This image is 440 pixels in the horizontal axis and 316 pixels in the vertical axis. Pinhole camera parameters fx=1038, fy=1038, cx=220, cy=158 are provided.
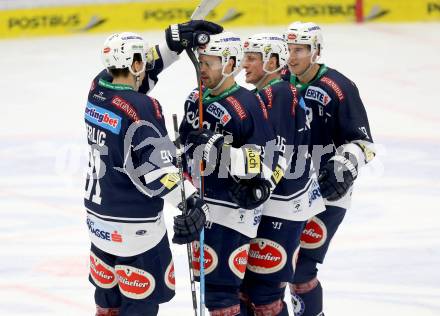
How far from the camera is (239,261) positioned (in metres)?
5.45

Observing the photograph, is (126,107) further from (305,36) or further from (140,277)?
(305,36)

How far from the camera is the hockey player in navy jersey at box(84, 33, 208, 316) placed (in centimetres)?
499

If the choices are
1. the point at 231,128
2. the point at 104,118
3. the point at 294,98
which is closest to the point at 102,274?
the point at 104,118

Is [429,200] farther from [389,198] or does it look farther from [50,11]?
[50,11]

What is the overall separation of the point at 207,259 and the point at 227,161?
56 cm

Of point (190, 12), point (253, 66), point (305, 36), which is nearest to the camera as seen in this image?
point (253, 66)

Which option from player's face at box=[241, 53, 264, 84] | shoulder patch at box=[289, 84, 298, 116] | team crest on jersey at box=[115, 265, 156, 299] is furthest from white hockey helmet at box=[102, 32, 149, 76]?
team crest on jersey at box=[115, 265, 156, 299]

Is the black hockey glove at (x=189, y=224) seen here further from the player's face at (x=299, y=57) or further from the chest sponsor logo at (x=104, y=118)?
the player's face at (x=299, y=57)

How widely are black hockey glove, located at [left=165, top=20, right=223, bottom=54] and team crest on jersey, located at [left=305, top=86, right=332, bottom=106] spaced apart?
778mm

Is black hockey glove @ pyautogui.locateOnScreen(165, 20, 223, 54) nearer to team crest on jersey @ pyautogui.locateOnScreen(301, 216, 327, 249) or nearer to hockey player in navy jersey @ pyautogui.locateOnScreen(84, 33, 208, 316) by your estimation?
hockey player in navy jersey @ pyautogui.locateOnScreen(84, 33, 208, 316)

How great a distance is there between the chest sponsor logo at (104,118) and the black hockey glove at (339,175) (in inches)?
54.4

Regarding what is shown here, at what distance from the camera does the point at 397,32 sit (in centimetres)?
1419

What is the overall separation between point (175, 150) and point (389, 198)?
12.6 feet

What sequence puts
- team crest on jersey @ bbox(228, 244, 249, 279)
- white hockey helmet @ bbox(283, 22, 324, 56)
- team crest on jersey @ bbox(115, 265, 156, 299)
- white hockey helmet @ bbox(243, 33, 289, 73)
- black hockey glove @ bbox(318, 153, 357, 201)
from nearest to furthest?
team crest on jersey @ bbox(115, 265, 156, 299) → team crest on jersey @ bbox(228, 244, 249, 279) → white hockey helmet @ bbox(243, 33, 289, 73) → black hockey glove @ bbox(318, 153, 357, 201) → white hockey helmet @ bbox(283, 22, 324, 56)
